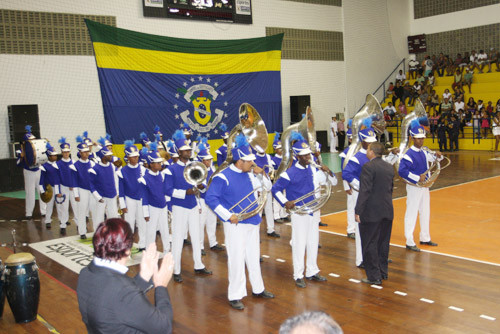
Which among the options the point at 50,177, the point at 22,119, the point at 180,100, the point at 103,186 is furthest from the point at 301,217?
the point at 180,100

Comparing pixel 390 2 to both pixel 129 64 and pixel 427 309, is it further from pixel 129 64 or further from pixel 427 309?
pixel 427 309

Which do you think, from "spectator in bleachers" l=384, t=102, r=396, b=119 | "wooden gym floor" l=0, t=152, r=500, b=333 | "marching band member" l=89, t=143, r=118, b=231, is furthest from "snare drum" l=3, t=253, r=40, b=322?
"spectator in bleachers" l=384, t=102, r=396, b=119

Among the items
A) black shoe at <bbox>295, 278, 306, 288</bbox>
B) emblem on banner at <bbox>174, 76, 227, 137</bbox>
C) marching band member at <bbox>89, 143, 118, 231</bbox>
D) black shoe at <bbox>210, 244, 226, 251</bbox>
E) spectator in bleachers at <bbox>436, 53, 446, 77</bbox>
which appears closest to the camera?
black shoe at <bbox>295, 278, 306, 288</bbox>

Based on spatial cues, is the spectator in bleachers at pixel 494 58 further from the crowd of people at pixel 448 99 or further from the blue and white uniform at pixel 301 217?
the blue and white uniform at pixel 301 217

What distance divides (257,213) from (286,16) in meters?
21.2

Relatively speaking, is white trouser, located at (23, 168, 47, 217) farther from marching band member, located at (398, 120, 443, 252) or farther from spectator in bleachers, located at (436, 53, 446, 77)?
spectator in bleachers, located at (436, 53, 446, 77)

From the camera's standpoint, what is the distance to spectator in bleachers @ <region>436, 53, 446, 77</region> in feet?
92.4

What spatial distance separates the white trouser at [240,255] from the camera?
639cm

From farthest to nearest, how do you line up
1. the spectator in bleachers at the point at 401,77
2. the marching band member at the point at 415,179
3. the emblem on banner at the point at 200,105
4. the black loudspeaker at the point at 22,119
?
1. the spectator in bleachers at the point at 401,77
2. the emblem on banner at the point at 200,105
3. the black loudspeaker at the point at 22,119
4. the marching band member at the point at 415,179

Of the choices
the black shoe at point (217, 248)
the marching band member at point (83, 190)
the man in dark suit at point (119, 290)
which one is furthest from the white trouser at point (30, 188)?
the man in dark suit at point (119, 290)

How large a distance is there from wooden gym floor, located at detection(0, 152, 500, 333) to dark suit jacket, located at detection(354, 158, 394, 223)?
3.30ft

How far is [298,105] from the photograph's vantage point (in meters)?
24.9

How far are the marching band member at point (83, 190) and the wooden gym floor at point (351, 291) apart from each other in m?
1.18

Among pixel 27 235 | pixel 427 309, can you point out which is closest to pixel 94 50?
pixel 27 235
